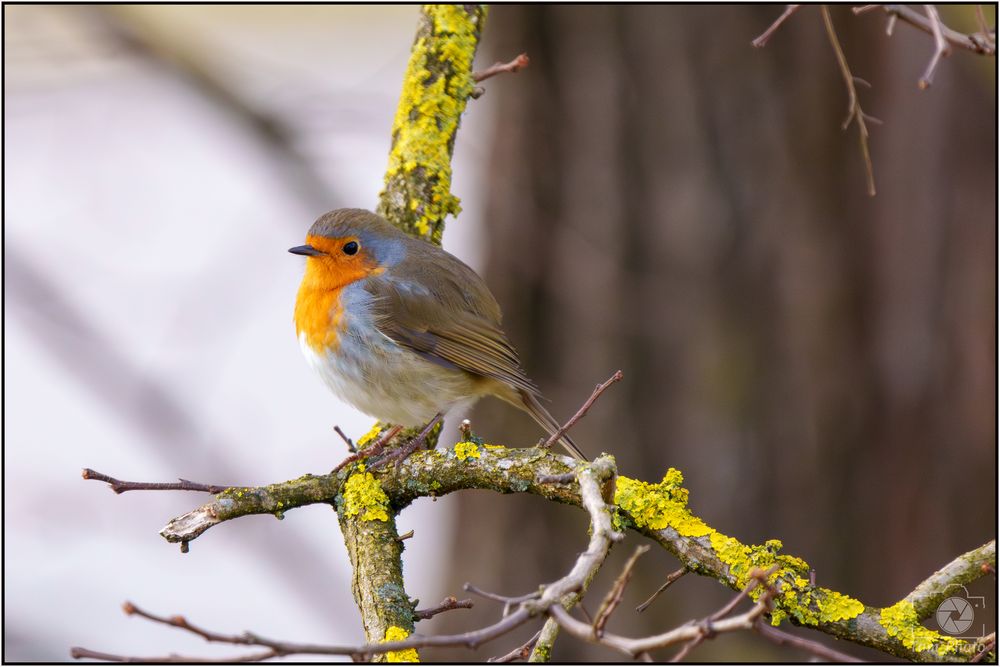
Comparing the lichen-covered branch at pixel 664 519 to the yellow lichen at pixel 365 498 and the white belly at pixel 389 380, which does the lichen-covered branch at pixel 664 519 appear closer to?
the yellow lichen at pixel 365 498

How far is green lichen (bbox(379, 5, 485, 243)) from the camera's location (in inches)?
126

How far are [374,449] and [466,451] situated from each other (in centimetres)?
53

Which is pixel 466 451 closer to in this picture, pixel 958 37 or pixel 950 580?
pixel 950 580

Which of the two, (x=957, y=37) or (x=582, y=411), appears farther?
(x=957, y=37)

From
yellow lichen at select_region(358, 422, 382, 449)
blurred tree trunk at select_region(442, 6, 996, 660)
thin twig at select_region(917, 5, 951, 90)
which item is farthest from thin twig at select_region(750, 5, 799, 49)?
blurred tree trunk at select_region(442, 6, 996, 660)

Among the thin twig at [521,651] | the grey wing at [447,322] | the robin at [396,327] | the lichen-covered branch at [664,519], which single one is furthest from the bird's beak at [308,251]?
the thin twig at [521,651]

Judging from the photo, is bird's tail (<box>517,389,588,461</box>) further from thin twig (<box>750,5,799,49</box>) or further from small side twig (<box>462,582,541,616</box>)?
small side twig (<box>462,582,541,616</box>)

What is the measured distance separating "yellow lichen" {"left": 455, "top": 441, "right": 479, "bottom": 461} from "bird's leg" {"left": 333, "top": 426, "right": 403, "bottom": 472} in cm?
33

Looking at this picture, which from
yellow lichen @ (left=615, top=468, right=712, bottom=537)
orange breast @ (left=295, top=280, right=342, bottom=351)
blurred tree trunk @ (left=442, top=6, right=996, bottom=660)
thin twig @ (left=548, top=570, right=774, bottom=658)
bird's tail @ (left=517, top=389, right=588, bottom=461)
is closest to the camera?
thin twig @ (left=548, top=570, right=774, bottom=658)

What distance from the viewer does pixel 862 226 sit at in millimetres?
4176

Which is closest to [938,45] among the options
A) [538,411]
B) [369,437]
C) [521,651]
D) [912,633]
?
[912,633]

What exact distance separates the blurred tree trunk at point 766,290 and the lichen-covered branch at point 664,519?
1759 millimetres

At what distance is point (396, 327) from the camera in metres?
3.15

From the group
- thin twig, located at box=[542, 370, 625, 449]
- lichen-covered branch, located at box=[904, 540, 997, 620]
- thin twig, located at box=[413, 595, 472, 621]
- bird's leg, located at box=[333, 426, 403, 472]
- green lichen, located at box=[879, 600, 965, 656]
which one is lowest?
green lichen, located at box=[879, 600, 965, 656]
